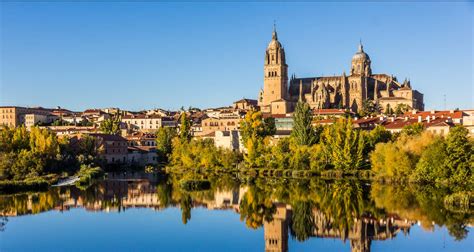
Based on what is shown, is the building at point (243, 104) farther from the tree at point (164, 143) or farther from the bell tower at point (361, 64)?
the tree at point (164, 143)

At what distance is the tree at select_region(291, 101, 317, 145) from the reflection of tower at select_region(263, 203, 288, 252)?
1726 cm

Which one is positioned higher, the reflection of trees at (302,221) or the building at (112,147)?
the building at (112,147)

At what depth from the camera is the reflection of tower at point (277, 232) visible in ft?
61.5

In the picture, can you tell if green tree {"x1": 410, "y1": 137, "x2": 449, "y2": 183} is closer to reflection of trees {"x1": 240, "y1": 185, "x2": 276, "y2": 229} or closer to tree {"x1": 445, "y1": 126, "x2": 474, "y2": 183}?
tree {"x1": 445, "y1": 126, "x2": 474, "y2": 183}

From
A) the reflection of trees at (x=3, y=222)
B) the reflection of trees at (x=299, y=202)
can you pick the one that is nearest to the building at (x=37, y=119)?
the reflection of trees at (x=299, y=202)

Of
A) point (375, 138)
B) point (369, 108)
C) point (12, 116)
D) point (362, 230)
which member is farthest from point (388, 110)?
point (362, 230)

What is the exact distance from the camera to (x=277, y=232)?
69.5 feet

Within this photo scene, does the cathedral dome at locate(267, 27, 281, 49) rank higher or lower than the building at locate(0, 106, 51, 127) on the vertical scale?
higher

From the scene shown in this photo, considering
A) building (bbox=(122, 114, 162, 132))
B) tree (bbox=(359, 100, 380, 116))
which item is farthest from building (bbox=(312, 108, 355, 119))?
building (bbox=(122, 114, 162, 132))

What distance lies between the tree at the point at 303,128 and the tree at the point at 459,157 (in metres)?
12.6

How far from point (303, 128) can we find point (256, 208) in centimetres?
1762

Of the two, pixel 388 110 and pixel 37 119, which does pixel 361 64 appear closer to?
pixel 388 110

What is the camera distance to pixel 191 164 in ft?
151

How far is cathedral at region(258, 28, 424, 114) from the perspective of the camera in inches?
2967
